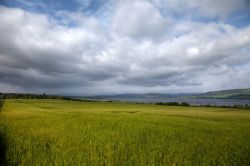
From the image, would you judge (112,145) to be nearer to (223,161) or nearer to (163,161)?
(163,161)

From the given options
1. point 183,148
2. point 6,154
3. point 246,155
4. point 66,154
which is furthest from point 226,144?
point 6,154

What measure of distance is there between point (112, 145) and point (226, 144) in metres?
6.28

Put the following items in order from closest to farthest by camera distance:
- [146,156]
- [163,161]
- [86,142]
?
[163,161], [146,156], [86,142]

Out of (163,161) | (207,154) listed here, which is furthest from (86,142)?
(207,154)

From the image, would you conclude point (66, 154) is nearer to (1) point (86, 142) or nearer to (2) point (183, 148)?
(1) point (86, 142)

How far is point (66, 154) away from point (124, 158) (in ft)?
8.04

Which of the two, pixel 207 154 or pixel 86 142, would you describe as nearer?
pixel 207 154

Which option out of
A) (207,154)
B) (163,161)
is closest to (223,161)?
(207,154)

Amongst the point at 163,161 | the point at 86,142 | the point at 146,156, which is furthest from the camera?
the point at 86,142

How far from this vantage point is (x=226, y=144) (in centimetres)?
1064

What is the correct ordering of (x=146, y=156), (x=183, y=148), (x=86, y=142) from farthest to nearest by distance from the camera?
1. (x=86, y=142)
2. (x=183, y=148)
3. (x=146, y=156)

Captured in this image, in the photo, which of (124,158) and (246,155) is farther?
(246,155)

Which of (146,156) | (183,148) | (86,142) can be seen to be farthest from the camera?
(86,142)

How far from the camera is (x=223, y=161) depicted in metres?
7.56
